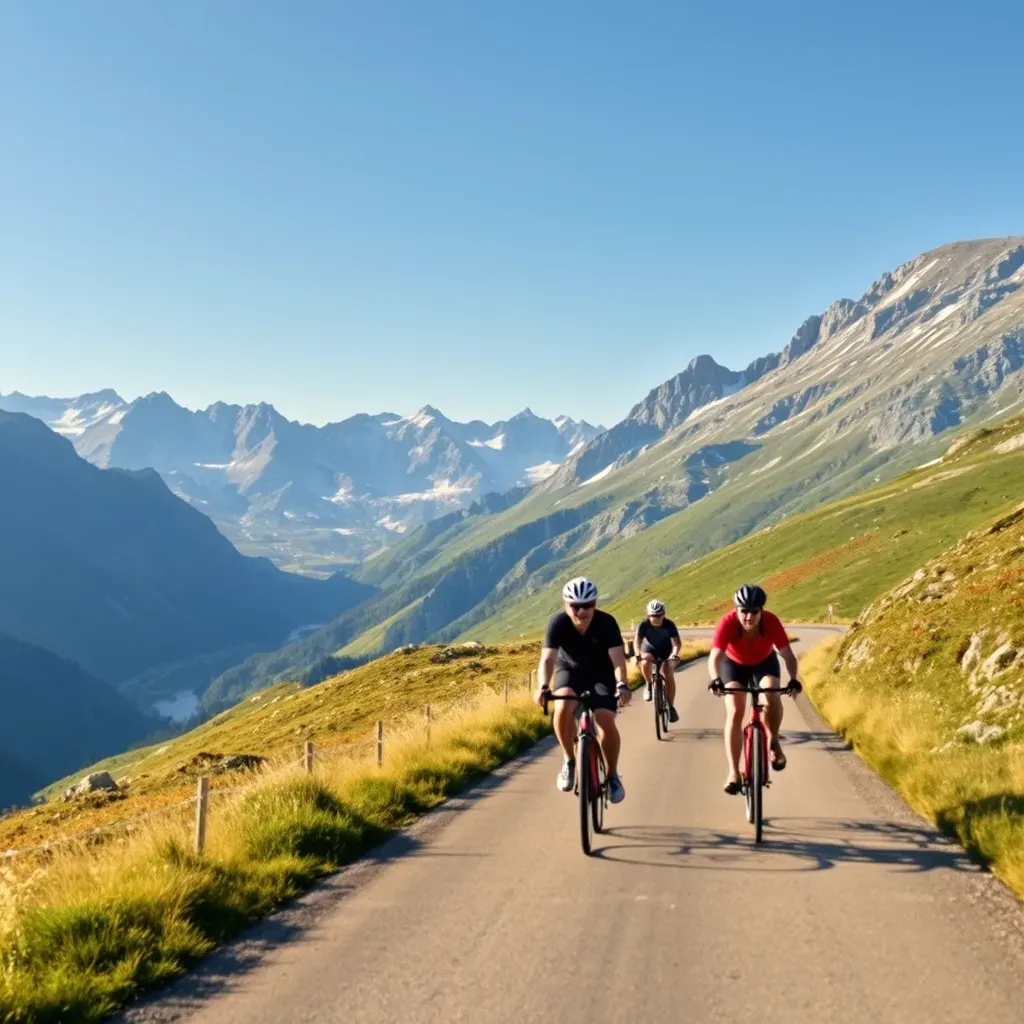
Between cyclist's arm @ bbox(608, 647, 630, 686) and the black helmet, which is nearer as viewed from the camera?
cyclist's arm @ bbox(608, 647, 630, 686)

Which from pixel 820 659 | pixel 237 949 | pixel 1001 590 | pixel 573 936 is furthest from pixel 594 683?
pixel 820 659

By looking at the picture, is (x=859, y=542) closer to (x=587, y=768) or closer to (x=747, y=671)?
(x=747, y=671)

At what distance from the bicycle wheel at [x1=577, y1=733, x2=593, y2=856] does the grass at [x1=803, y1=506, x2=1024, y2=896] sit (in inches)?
164

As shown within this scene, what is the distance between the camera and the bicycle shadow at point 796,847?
8820mm

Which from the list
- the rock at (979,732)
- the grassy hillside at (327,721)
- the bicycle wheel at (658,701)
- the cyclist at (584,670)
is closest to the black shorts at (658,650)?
the bicycle wheel at (658,701)

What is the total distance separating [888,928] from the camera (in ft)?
23.0

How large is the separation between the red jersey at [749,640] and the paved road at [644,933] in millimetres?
2189

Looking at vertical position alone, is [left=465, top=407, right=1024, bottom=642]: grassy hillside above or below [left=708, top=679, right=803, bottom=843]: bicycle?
above

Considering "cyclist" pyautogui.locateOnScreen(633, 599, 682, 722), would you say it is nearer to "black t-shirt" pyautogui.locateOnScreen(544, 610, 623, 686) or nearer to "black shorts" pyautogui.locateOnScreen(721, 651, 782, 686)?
"black shorts" pyautogui.locateOnScreen(721, 651, 782, 686)

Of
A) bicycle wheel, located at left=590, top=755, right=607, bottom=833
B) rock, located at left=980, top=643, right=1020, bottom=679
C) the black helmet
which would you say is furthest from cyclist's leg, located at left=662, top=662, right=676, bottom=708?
bicycle wheel, located at left=590, top=755, right=607, bottom=833

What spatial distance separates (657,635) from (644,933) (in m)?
13.3

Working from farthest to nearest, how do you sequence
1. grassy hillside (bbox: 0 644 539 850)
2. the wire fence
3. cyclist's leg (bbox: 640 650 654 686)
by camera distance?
grassy hillside (bbox: 0 644 539 850)
cyclist's leg (bbox: 640 650 654 686)
the wire fence

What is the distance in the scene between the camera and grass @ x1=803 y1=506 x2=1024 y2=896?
9.82m

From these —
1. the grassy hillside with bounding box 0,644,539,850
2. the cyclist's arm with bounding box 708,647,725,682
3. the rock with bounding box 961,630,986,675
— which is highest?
the cyclist's arm with bounding box 708,647,725,682
